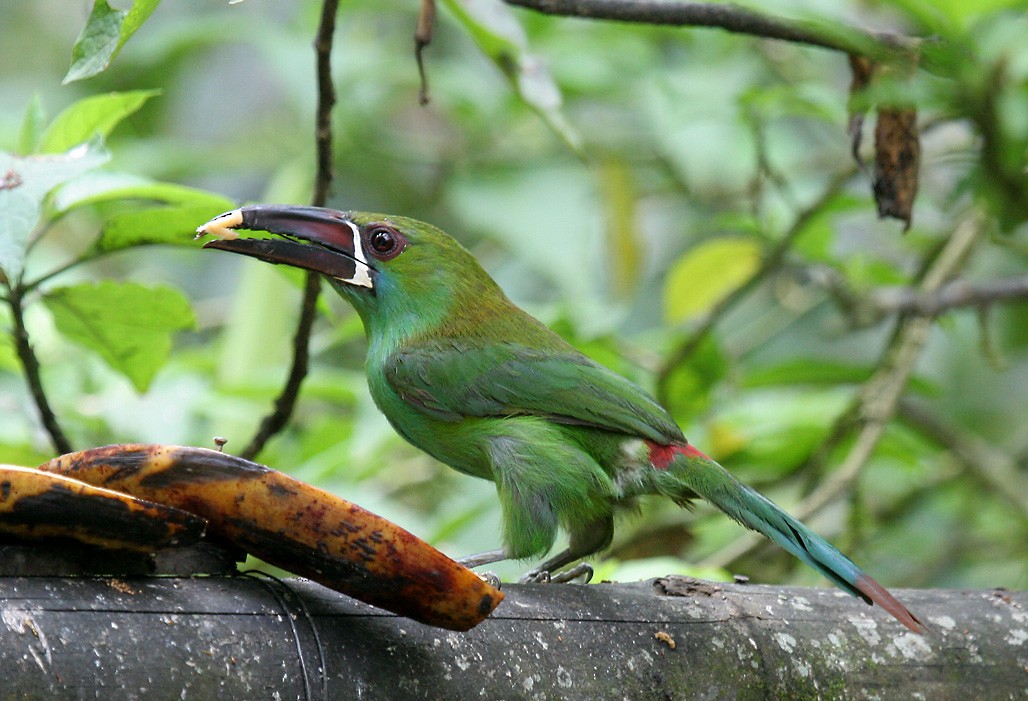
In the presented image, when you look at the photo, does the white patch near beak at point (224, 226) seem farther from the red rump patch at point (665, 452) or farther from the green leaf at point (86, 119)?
the red rump patch at point (665, 452)

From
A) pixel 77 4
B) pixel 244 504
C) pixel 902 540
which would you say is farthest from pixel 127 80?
pixel 244 504

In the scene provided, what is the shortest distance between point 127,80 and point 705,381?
318 cm

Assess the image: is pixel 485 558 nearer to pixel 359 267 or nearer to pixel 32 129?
pixel 359 267

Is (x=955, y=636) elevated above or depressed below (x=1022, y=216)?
below

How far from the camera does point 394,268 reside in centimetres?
268

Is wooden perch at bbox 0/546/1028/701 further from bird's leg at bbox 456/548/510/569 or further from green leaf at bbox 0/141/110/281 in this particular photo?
green leaf at bbox 0/141/110/281

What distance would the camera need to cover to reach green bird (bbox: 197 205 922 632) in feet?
7.75

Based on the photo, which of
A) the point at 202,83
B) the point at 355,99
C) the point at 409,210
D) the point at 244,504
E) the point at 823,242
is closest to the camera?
the point at 244,504

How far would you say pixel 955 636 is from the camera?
215 cm

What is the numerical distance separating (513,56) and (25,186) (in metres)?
1.08

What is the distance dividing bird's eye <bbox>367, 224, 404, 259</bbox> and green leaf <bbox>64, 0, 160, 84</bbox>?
37.8 inches

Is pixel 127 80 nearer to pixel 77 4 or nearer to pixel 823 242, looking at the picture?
pixel 77 4

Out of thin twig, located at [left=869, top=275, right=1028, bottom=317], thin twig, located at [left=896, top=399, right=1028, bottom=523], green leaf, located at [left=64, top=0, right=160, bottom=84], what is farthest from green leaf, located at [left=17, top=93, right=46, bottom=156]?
thin twig, located at [left=896, top=399, right=1028, bottom=523]

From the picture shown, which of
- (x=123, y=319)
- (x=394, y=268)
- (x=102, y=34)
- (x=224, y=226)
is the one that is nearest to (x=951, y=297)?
(x=394, y=268)
